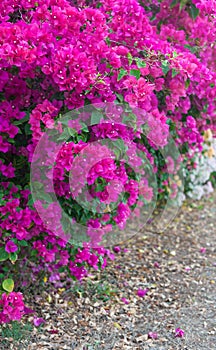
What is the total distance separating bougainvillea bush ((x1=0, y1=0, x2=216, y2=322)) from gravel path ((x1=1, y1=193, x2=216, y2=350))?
0.24 m

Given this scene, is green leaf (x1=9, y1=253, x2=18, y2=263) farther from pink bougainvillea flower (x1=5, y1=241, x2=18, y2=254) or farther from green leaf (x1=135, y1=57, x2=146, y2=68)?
green leaf (x1=135, y1=57, x2=146, y2=68)

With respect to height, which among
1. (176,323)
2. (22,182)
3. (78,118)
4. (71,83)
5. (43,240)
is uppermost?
(71,83)

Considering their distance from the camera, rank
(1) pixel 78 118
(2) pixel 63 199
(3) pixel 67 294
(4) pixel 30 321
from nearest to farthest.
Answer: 1. (1) pixel 78 118
2. (2) pixel 63 199
3. (4) pixel 30 321
4. (3) pixel 67 294

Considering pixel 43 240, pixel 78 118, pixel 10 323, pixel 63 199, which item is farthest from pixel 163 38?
pixel 10 323

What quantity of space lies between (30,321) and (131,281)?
0.75m

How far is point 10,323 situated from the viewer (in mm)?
2664

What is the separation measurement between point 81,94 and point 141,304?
51.9 inches

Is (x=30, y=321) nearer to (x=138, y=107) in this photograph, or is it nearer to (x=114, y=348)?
(x=114, y=348)

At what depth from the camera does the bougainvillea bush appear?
2154 mm

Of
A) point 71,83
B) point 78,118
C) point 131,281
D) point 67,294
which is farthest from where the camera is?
point 131,281

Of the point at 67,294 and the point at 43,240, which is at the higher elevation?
the point at 43,240

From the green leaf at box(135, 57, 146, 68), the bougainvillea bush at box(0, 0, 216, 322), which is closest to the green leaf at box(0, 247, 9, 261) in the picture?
the bougainvillea bush at box(0, 0, 216, 322)

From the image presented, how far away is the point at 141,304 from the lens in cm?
Result: 299

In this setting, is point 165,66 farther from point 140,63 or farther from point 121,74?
point 121,74
